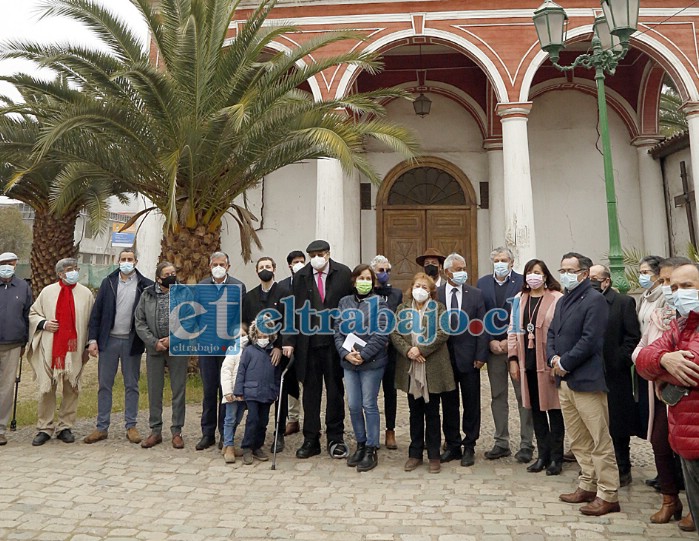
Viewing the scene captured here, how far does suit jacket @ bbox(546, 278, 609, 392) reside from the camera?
392cm

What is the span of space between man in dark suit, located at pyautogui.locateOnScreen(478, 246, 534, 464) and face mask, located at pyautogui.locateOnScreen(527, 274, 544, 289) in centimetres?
51

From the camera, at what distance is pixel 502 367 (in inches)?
206

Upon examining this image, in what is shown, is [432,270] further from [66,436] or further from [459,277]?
[66,436]

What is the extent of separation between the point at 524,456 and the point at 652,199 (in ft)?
31.0

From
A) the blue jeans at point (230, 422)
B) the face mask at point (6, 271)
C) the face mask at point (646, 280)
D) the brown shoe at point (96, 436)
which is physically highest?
the face mask at point (6, 271)

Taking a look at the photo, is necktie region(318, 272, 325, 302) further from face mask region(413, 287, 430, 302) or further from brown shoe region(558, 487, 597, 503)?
brown shoe region(558, 487, 597, 503)

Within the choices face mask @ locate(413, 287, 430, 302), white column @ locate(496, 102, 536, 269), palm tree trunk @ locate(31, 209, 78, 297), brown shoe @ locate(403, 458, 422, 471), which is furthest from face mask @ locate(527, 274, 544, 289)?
palm tree trunk @ locate(31, 209, 78, 297)

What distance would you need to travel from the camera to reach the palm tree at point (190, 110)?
686 centimetres

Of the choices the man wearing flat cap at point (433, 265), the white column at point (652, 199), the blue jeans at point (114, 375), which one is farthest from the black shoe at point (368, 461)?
the white column at point (652, 199)

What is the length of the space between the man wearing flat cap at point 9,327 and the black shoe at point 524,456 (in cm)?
499

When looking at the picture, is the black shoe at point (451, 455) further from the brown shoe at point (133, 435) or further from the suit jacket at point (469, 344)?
the brown shoe at point (133, 435)

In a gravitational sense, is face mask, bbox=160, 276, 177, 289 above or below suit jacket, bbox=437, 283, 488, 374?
above

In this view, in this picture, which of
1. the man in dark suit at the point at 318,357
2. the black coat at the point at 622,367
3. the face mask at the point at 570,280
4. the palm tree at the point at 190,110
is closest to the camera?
the face mask at the point at 570,280

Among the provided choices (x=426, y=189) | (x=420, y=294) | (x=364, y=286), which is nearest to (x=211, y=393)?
(x=364, y=286)
